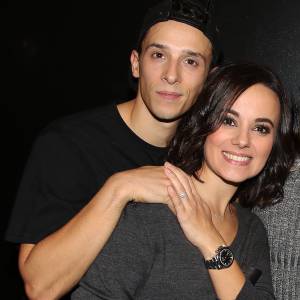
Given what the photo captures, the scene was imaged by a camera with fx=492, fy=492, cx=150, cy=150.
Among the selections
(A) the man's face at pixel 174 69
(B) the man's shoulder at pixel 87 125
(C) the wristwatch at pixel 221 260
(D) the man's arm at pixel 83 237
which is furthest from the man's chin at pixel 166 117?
(C) the wristwatch at pixel 221 260

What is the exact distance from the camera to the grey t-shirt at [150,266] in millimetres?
1495

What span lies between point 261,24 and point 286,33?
14 cm

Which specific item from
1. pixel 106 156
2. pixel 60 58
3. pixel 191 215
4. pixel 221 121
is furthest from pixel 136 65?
pixel 191 215

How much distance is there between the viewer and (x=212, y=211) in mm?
1830

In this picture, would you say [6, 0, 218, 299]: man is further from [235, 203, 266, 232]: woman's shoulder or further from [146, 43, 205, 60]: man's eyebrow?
[235, 203, 266, 232]: woman's shoulder

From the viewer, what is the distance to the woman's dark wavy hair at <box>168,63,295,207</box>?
1.79 meters

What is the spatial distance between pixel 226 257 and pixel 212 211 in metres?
0.25

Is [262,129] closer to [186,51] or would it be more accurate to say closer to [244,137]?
[244,137]

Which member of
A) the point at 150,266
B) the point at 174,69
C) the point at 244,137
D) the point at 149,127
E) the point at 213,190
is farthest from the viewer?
the point at 149,127

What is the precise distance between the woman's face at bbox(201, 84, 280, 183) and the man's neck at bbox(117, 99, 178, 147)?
1.13ft

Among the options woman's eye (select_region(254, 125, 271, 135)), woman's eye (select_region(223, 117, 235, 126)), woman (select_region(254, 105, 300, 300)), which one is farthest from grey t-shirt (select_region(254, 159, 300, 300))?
woman's eye (select_region(223, 117, 235, 126))

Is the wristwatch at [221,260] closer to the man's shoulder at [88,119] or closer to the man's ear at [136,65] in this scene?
the man's shoulder at [88,119]

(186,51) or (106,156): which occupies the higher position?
(186,51)

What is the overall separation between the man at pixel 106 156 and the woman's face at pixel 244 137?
0.76 feet
